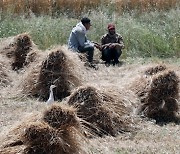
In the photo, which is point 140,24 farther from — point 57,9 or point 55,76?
point 55,76

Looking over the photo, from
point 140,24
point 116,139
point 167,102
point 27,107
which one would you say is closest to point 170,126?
point 167,102

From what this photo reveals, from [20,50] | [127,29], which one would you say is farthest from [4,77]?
[127,29]

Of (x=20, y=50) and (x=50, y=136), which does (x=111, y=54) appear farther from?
(x=50, y=136)

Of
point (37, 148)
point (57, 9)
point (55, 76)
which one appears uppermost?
point (37, 148)

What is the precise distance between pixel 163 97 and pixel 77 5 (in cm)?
822

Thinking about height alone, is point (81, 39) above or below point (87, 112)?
below

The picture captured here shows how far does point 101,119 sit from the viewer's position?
672 centimetres

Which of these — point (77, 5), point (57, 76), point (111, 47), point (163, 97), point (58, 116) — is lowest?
point (77, 5)

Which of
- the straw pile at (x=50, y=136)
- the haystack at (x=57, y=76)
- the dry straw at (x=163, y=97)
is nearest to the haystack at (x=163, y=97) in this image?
the dry straw at (x=163, y=97)

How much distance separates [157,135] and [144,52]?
5411 mm

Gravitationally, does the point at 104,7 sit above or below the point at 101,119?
below

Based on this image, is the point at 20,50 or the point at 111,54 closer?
the point at 20,50

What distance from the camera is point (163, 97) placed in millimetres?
7371

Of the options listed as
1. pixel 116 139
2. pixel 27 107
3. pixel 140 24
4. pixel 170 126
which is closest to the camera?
pixel 116 139
